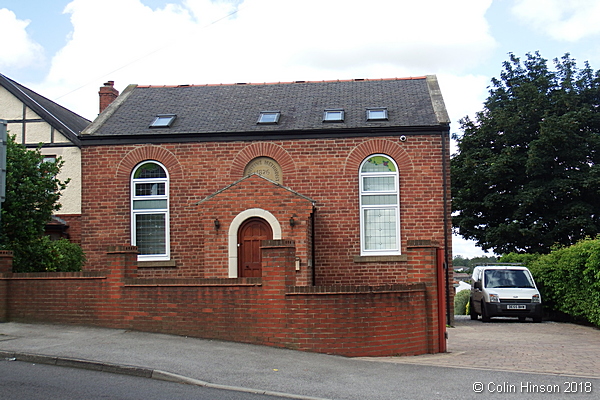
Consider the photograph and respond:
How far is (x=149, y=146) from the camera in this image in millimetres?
18953

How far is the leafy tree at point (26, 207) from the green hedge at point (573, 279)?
41.9 ft

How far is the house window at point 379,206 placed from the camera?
18250mm

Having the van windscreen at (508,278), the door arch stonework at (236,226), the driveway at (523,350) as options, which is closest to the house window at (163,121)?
the door arch stonework at (236,226)

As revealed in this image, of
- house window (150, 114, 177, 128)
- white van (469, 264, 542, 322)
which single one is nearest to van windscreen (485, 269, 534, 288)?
white van (469, 264, 542, 322)

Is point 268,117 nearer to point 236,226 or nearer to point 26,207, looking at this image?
point 236,226

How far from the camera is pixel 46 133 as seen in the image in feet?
73.3

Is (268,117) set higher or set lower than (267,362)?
higher

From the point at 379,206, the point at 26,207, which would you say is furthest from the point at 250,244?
the point at 26,207

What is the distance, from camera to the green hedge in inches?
637

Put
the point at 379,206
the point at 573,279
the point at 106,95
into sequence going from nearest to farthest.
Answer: the point at 573,279
the point at 379,206
the point at 106,95

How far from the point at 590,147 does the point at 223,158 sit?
19199 millimetres

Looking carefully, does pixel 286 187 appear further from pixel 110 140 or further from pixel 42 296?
pixel 42 296

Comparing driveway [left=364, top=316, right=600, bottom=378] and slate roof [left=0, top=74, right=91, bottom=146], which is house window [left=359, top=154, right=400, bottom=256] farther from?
slate roof [left=0, top=74, right=91, bottom=146]

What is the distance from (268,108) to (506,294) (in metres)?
8.74
